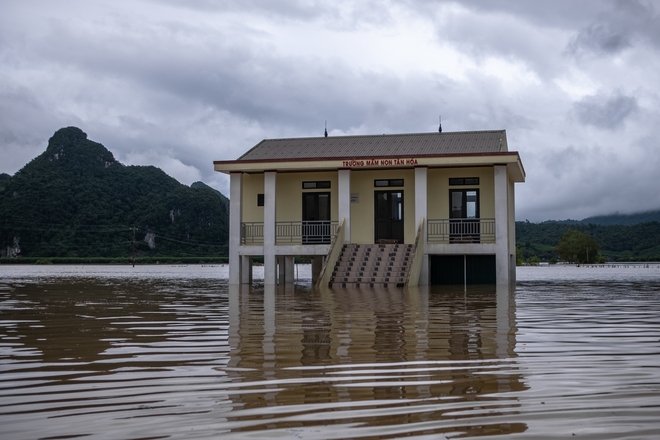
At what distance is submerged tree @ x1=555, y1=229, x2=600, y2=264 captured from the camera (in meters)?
86.1

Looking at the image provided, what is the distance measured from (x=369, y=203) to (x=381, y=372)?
21107 millimetres

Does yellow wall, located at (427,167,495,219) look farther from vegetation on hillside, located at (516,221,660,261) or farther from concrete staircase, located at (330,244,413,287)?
vegetation on hillside, located at (516,221,660,261)

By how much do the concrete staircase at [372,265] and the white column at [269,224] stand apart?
2676mm

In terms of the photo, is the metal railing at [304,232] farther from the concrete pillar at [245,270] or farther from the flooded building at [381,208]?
the concrete pillar at [245,270]

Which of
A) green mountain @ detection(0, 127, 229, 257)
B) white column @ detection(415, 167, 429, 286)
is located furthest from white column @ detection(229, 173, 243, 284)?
green mountain @ detection(0, 127, 229, 257)

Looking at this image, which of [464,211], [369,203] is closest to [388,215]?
[369,203]

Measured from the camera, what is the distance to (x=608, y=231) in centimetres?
10919

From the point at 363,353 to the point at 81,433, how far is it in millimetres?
2806

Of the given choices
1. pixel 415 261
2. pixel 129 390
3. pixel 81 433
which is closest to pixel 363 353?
pixel 129 390

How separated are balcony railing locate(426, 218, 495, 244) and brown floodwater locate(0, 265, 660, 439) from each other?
16093mm

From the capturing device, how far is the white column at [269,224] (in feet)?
80.9

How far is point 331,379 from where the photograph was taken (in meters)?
4.48

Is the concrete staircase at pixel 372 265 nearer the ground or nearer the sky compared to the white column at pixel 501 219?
nearer the ground

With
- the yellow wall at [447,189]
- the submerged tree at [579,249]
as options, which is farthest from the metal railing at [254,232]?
the submerged tree at [579,249]
